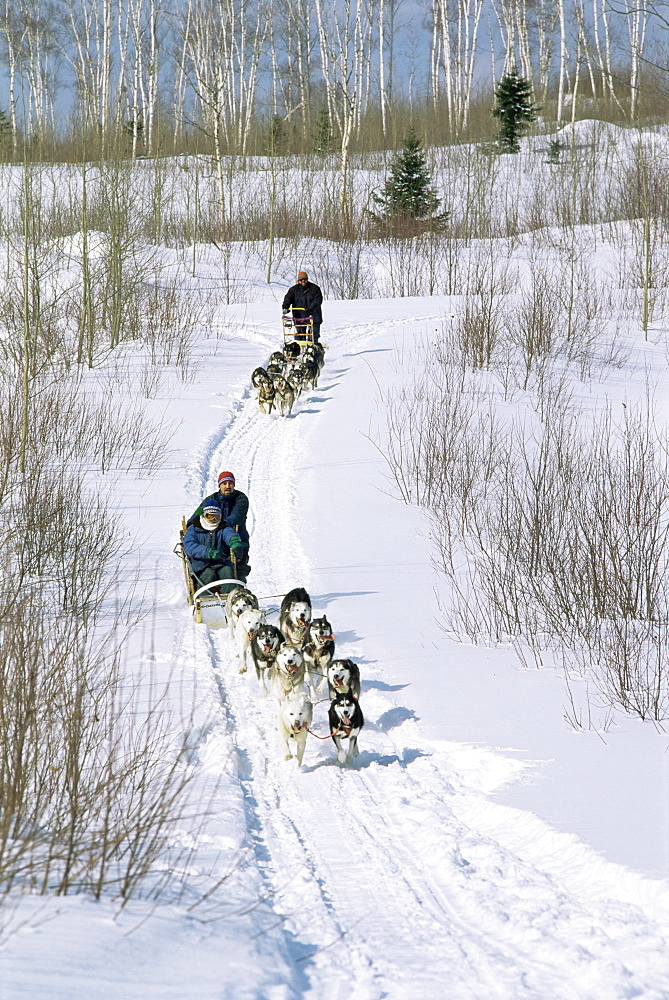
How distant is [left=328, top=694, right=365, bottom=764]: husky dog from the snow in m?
0.09

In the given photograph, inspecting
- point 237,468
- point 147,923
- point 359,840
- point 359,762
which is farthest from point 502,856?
point 237,468

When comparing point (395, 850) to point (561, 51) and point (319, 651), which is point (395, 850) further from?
point (561, 51)

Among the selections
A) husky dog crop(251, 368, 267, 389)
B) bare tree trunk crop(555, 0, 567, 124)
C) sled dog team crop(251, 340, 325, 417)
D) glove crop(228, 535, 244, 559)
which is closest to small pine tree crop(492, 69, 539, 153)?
bare tree trunk crop(555, 0, 567, 124)

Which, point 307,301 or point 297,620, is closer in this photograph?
point 297,620

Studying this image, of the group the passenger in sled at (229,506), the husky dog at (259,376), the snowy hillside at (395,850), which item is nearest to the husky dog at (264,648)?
the snowy hillside at (395,850)

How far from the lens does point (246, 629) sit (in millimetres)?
6809

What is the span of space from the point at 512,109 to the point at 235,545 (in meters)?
33.0

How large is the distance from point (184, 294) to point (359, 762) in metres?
22.0

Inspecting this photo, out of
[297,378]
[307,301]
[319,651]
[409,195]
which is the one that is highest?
[409,195]

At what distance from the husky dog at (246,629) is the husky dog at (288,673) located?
650 millimetres

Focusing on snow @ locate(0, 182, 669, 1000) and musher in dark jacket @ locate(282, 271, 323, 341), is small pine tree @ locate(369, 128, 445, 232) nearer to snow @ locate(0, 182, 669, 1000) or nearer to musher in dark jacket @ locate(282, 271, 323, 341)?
musher in dark jacket @ locate(282, 271, 323, 341)

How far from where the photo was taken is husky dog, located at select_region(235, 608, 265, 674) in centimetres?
679

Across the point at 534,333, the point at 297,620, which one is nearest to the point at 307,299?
the point at 534,333

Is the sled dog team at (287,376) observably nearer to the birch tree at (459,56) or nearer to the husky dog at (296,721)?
the husky dog at (296,721)
